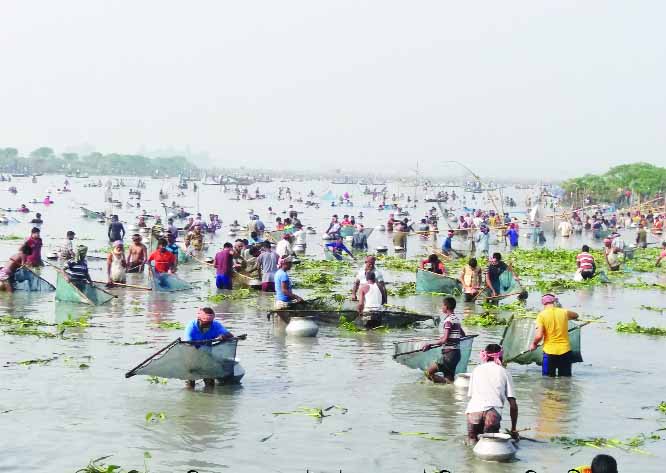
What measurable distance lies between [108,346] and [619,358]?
26.6ft

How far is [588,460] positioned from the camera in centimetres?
1096

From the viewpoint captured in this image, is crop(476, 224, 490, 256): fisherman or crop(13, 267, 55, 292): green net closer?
crop(13, 267, 55, 292): green net

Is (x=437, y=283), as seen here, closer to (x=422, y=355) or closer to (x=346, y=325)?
(x=346, y=325)

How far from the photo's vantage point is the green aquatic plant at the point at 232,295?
74.9 feet

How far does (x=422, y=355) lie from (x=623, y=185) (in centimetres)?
7055

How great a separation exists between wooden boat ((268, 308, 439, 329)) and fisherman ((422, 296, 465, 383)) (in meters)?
4.20

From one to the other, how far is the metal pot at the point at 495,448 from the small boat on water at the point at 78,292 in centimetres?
1218

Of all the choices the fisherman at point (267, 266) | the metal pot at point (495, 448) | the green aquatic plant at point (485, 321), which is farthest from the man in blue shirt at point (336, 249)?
the metal pot at point (495, 448)

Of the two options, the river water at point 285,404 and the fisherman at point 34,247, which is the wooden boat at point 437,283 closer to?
the river water at point 285,404

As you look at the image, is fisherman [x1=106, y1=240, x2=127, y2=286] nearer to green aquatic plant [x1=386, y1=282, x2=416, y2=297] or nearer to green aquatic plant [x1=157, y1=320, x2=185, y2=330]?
green aquatic plant [x1=157, y1=320, x2=185, y2=330]

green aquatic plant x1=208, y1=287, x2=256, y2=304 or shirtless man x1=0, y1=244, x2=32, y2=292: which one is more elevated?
shirtless man x1=0, y1=244, x2=32, y2=292

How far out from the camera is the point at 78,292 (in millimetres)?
21031

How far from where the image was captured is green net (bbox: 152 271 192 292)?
23.8 metres

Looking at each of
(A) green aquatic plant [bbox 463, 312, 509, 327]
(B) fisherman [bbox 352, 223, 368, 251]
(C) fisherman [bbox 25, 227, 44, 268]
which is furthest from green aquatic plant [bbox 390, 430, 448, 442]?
(B) fisherman [bbox 352, 223, 368, 251]
